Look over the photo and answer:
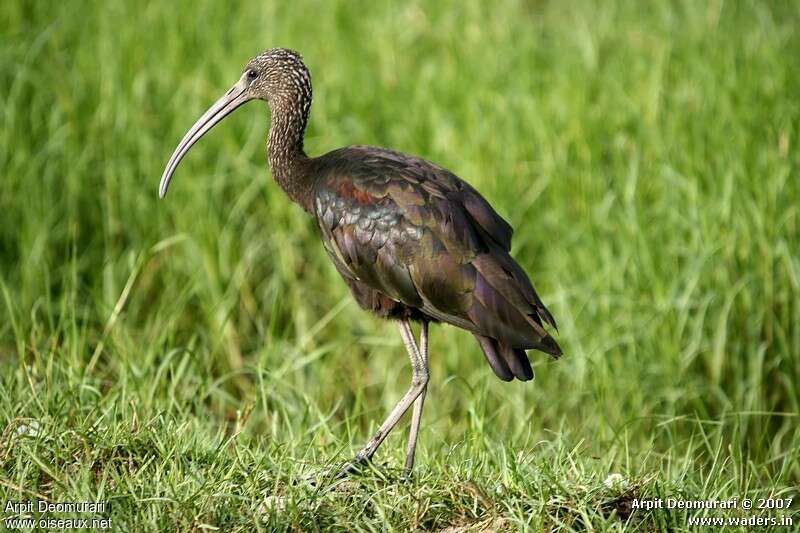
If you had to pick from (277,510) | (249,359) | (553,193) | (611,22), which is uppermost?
(611,22)

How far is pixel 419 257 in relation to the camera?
432 centimetres

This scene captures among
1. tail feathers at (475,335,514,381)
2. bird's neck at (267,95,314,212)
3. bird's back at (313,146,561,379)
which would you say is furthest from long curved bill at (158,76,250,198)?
tail feathers at (475,335,514,381)

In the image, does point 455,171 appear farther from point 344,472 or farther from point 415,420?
point 344,472

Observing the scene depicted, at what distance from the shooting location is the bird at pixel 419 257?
4.23 meters

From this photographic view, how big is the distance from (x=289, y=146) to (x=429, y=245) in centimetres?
87

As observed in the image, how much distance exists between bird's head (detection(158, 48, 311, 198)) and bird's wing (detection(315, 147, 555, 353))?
46 centimetres

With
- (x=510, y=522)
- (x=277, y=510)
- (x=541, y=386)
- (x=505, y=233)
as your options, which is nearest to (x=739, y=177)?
(x=541, y=386)

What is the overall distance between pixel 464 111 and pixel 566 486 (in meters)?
3.87

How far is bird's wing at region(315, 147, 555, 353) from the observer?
4.23 metres

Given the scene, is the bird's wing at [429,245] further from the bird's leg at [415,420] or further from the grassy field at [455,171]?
the grassy field at [455,171]

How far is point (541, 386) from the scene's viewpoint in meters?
6.18

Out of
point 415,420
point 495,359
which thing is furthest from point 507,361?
point 415,420

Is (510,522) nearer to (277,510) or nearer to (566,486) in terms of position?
(566,486)

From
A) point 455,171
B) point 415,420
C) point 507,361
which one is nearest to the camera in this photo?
point 507,361
